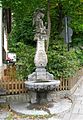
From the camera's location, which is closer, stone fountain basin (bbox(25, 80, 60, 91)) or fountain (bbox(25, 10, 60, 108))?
stone fountain basin (bbox(25, 80, 60, 91))

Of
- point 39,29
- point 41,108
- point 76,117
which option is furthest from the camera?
point 39,29

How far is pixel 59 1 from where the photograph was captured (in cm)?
1347

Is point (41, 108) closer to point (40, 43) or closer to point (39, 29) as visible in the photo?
point (40, 43)

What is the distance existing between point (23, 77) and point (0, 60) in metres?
2.60

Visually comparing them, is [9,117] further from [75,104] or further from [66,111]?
[75,104]

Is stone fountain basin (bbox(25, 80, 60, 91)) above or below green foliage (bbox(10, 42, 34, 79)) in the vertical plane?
below

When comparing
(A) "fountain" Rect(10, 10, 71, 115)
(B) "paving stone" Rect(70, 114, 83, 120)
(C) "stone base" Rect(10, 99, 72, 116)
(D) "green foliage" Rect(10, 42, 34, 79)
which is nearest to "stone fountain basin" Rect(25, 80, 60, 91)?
(A) "fountain" Rect(10, 10, 71, 115)

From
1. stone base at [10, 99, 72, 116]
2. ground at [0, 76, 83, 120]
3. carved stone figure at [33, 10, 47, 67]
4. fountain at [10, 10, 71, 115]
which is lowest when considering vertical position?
ground at [0, 76, 83, 120]

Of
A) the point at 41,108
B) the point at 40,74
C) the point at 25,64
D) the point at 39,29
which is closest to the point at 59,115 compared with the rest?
the point at 41,108

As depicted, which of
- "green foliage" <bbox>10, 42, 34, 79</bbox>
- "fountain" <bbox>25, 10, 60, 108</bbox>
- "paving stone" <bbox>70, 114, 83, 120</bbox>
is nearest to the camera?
"paving stone" <bbox>70, 114, 83, 120</bbox>

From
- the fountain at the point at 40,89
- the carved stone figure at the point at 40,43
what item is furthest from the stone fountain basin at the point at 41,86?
the carved stone figure at the point at 40,43

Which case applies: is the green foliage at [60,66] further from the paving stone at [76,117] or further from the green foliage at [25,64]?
the paving stone at [76,117]

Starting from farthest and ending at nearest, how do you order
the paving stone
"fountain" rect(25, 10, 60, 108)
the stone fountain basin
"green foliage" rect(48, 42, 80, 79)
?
"green foliage" rect(48, 42, 80, 79) → "fountain" rect(25, 10, 60, 108) → the stone fountain basin → the paving stone

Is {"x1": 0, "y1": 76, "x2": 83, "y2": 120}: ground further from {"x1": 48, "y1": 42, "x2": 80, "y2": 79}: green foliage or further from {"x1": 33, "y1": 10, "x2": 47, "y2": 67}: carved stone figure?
{"x1": 33, "y1": 10, "x2": 47, "y2": 67}: carved stone figure
